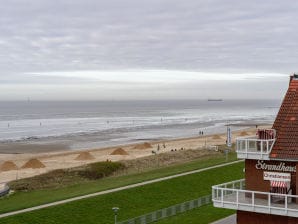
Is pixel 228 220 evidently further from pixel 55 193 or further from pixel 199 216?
pixel 55 193

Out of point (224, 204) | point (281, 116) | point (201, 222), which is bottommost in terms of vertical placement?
point (201, 222)

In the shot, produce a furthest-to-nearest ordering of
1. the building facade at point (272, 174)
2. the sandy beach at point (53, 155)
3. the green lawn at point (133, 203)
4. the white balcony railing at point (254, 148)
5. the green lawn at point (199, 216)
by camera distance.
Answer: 1. the sandy beach at point (53, 155)
2. the green lawn at point (199, 216)
3. the green lawn at point (133, 203)
4. the white balcony railing at point (254, 148)
5. the building facade at point (272, 174)

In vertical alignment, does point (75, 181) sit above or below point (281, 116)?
below

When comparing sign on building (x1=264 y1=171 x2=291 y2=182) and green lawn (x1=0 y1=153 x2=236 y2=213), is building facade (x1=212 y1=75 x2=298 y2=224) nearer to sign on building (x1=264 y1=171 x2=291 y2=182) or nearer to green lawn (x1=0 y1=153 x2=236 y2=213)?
sign on building (x1=264 y1=171 x2=291 y2=182)

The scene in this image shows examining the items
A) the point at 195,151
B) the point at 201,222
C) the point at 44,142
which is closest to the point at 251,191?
the point at 201,222

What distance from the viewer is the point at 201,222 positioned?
3088cm

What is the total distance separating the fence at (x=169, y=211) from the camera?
30.4 meters

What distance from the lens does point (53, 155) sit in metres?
76.2

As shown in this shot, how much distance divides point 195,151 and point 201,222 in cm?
4161

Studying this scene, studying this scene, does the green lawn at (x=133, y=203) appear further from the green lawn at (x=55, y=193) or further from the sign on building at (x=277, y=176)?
the sign on building at (x=277, y=176)

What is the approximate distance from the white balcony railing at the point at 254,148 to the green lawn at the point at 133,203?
896 cm

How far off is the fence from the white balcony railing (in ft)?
31.0

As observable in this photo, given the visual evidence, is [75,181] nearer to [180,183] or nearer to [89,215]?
[180,183]

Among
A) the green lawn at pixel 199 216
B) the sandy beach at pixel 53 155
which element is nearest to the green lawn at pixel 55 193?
the green lawn at pixel 199 216
